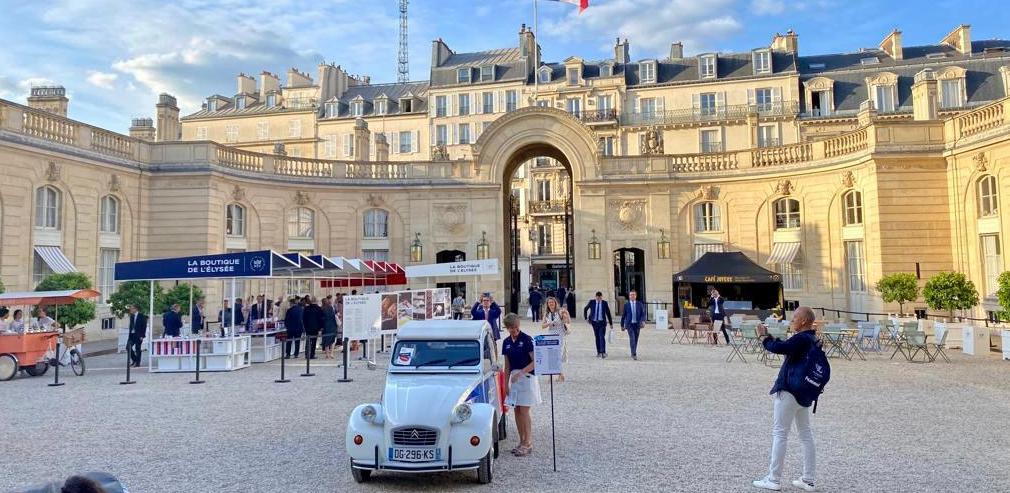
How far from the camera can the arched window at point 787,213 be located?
27125mm

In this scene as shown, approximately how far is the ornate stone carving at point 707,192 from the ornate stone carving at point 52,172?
24.0 m

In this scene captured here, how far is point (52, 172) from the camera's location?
20125mm

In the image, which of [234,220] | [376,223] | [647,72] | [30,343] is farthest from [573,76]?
[30,343]

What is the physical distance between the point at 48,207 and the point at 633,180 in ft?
72.1

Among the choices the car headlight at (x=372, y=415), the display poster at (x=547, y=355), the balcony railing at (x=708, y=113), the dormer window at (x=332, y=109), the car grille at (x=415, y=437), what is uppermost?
the dormer window at (x=332, y=109)

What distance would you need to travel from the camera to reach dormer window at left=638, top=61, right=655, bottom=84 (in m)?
45.8

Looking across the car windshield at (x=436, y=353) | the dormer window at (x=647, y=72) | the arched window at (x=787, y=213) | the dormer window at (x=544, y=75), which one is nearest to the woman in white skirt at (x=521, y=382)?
the car windshield at (x=436, y=353)

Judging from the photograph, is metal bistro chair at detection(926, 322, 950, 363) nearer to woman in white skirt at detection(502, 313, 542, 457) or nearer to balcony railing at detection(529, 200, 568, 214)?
woman in white skirt at detection(502, 313, 542, 457)

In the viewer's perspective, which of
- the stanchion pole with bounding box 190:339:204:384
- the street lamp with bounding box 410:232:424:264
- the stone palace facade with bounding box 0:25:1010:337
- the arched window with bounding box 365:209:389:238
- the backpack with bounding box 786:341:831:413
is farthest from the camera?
the arched window with bounding box 365:209:389:238

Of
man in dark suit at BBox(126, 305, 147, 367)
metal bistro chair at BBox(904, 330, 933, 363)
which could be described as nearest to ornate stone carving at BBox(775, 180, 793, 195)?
metal bistro chair at BBox(904, 330, 933, 363)

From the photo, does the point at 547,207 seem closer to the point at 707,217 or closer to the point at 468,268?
the point at 707,217

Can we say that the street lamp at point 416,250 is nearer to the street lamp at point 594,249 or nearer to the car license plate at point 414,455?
the street lamp at point 594,249

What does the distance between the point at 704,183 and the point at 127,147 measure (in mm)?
23056

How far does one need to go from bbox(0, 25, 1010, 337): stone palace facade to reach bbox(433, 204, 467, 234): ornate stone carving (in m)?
0.07
